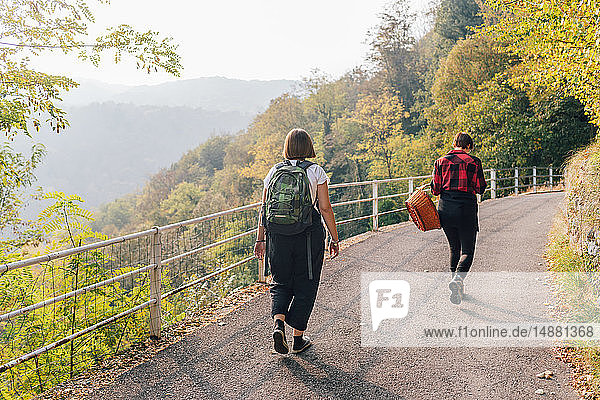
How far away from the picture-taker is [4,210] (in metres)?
13.8

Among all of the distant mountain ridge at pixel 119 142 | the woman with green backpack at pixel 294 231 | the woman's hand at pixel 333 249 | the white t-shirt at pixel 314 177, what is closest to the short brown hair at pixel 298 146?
the woman with green backpack at pixel 294 231

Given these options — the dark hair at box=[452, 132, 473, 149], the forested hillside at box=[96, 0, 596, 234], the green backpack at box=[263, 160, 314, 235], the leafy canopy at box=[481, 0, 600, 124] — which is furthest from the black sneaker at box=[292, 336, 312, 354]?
the forested hillside at box=[96, 0, 596, 234]

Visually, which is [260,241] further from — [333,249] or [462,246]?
[462,246]

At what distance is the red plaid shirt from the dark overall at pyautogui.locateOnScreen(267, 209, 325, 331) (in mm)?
1989

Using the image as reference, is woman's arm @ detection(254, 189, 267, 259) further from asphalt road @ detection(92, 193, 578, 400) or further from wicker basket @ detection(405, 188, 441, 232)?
wicker basket @ detection(405, 188, 441, 232)

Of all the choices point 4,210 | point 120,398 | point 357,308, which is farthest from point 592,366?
point 4,210

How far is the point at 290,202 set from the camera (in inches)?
175

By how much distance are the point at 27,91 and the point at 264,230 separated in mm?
8099

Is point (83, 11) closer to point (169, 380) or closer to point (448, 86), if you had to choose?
point (169, 380)

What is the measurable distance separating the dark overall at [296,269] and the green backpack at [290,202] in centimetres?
11

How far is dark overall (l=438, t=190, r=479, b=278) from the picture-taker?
5922 mm

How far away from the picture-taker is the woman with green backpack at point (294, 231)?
446 cm

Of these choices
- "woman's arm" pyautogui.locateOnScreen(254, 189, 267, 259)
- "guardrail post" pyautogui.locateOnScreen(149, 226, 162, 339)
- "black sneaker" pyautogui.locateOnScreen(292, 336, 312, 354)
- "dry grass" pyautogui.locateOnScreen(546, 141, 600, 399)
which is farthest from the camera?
"guardrail post" pyautogui.locateOnScreen(149, 226, 162, 339)

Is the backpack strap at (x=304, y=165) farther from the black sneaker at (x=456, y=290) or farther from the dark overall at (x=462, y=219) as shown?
the black sneaker at (x=456, y=290)
